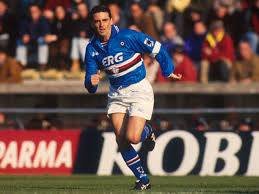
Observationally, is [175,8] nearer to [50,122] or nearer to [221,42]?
[221,42]

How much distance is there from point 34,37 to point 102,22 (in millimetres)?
8020

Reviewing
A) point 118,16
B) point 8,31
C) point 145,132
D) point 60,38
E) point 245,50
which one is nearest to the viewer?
point 145,132

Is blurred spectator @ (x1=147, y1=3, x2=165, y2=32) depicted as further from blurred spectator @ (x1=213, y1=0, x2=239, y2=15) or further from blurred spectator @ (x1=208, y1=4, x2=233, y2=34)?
blurred spectator @ (x1=213, y1=0, x2=239, y2=15)

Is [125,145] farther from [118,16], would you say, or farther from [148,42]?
[118,16]

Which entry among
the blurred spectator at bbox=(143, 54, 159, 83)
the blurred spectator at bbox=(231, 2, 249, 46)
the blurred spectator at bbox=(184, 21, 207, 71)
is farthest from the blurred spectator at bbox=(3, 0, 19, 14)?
the blurred spectator at bbox=(231, 2, 249, 46)

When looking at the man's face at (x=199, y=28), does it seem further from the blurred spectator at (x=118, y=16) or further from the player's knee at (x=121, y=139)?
the player's knee at (x=121, y=139)

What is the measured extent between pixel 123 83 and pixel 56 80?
7.68 m

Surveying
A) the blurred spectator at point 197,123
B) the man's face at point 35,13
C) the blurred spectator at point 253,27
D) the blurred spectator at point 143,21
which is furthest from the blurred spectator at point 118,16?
the blurred spectator at point 197,123

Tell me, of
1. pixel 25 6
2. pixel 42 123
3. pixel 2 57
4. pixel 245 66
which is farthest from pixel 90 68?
pixel 25 6

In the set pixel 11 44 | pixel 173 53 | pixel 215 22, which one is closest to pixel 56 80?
pixel 11 44

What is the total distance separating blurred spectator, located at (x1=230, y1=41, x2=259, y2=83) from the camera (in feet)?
47.3

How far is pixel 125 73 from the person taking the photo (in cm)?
891

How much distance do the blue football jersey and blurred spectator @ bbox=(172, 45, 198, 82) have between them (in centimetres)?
582

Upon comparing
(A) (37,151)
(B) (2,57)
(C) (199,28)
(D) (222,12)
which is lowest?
(A) (37,151)
